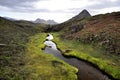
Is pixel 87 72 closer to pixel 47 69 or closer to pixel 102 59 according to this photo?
pixel 47 69

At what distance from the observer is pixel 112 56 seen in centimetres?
7712

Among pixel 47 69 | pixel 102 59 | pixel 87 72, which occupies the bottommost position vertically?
pixel 87 72

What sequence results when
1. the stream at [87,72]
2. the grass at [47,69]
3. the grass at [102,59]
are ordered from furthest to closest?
1. the grass at [102,59]
2. the stream at [87,72]
3. the grass at [47,69]

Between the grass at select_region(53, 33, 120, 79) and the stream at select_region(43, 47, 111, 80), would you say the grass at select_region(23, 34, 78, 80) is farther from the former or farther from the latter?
the grass at select_region(53, 33, 120, 79)

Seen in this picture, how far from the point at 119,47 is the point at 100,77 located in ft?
107

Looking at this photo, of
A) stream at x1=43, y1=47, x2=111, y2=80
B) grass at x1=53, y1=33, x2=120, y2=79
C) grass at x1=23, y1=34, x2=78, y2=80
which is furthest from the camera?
grass at x1=53, y1=33, x2=120, y2=79

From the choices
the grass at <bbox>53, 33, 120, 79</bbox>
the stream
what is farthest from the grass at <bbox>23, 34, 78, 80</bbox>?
the grass at <bbox>53, 33, 120, 79</bbox>

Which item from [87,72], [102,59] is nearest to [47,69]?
[87,72]

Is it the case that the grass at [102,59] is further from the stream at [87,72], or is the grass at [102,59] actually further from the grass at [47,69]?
the grass at [47,69]

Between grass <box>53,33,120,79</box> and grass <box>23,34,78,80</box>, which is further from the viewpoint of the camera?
grass <box>53,33,120,79</box>

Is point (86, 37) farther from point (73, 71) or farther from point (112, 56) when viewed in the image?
point (73, 71)

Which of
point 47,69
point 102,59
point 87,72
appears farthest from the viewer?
point 102,59

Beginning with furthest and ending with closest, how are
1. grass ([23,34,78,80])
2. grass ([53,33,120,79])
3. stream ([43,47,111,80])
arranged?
grass ([53,33,120,79]) < stream ([43,47,111,80]) < grass ([23,34,78,80])

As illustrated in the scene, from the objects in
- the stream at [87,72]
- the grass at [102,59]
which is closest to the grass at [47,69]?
the stream at [87,72]
